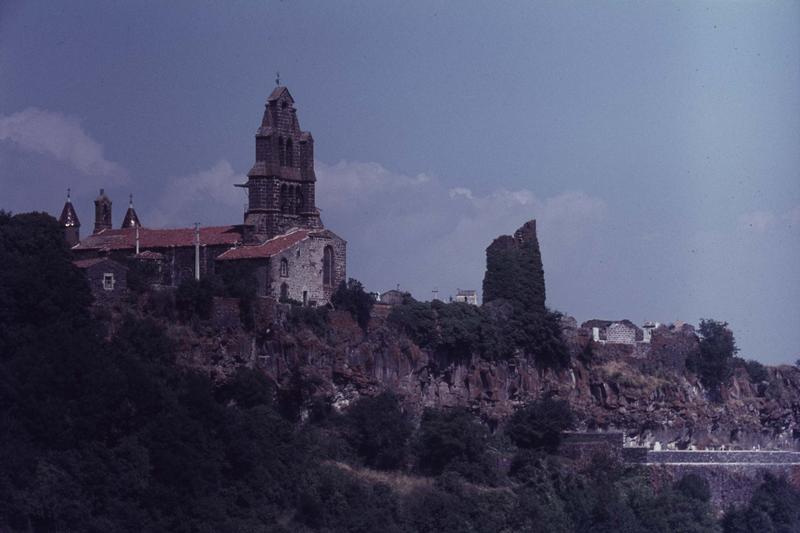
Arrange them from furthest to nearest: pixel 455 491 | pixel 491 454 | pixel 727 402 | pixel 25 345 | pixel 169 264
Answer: pixel 727 402 → pixel 169 264 → pixel 491 454 → pixel 455 491 → pixel 25 345

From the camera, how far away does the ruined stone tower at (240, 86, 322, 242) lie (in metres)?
76.5

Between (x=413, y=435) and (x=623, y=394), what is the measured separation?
1527 cm

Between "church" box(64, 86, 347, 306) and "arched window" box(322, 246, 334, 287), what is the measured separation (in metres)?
0.04

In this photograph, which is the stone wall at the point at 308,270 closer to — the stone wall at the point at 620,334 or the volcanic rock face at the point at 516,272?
the volcanic rock face at the point at 516,272

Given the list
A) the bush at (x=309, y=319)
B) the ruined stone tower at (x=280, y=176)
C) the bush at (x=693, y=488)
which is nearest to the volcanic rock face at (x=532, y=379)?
the bush at (x=309, y=319)

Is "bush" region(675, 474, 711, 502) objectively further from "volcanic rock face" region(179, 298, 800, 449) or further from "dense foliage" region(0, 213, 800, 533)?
"volcanic rock face" region(179, 298, 800, 449)

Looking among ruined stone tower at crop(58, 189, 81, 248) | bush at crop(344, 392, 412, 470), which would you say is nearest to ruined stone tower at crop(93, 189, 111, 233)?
ruined stone tower at crop(58, 189, 81, 248)

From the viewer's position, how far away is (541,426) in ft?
229

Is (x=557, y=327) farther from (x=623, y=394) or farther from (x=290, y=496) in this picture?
(x=290, y=496)

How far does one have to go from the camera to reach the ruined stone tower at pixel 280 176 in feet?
251

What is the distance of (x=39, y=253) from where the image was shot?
197ft

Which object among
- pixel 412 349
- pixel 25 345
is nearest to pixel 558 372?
pixel 412 349

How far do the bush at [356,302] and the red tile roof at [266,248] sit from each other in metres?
3.26

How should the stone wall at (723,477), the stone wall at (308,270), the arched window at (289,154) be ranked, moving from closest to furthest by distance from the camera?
the stone wall at (723,477), the stone wall at (308,270), the arched window at (289,154)
